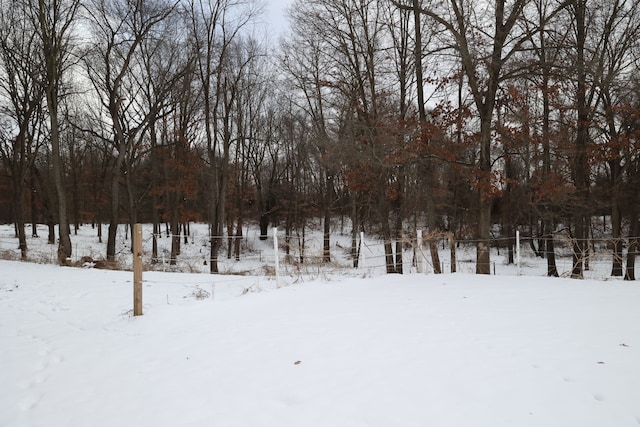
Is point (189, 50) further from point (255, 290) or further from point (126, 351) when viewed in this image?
point (126, 351)

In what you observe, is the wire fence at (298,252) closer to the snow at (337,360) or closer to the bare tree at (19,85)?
the bare tree at (19,85)

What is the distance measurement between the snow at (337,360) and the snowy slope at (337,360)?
17mm

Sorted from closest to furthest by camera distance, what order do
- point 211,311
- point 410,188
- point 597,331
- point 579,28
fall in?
1. point 597,331
2. point 211,311
3. point 579,28
4. point 410,188

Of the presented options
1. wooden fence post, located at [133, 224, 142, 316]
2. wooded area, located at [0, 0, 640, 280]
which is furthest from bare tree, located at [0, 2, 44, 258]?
wooden fence post, located at [133, 224, 142, 316]

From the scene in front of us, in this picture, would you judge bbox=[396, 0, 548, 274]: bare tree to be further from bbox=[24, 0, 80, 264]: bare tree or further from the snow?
bbox=[24, 0, 80, 264]: bare tree

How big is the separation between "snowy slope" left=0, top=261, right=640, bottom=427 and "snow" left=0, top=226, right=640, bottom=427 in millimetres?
17

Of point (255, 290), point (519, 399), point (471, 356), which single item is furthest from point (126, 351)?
point (519, 399)

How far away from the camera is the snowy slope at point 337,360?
2697 mm

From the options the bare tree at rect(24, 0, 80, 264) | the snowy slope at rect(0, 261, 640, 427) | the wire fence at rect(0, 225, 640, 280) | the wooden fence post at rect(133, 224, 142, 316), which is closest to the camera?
the snowy slope at rect(0, 261, 640, 427)

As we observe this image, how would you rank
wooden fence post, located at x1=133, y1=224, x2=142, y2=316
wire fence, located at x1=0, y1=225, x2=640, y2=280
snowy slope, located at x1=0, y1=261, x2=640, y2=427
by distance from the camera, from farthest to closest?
1. wire fence, located at x1=0, y1=225, x2=640, y2=280
2. wooden fence post, located at x1=133, y1=224, x2=142, y2=316
3. snowy slope, located at x1=0, y1=261, x2=640, y2=427

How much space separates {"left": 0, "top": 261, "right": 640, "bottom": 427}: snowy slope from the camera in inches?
106

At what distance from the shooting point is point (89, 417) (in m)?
2.89

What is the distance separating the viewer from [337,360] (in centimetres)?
359

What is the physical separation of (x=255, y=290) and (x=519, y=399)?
221 inches
